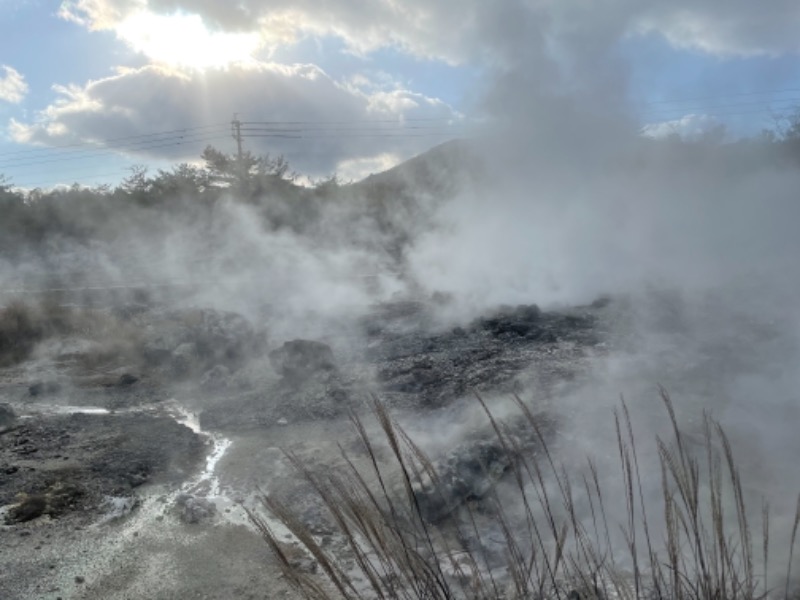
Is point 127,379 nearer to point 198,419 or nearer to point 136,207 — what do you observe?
point 198,419

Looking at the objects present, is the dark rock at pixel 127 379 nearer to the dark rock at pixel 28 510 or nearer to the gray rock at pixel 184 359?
the gray rock at pixel 184 359

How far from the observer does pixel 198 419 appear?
24.0 feet

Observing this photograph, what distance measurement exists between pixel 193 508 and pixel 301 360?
3.34 metres

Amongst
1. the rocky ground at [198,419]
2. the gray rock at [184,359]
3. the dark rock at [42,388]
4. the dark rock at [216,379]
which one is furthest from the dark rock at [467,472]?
the dark rock at [42,388]

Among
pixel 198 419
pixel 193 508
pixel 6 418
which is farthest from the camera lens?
pixel 198 419

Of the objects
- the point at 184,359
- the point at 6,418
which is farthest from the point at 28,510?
the point at 184,359

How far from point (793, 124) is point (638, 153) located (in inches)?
298

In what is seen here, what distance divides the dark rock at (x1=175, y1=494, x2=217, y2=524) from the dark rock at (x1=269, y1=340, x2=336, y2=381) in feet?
9.72

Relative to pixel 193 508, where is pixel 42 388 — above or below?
above

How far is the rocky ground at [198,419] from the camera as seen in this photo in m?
4.21

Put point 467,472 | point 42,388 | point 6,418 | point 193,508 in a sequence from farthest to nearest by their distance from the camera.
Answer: point 42,388 → point 6,418 → point 193,508 → point 467,472

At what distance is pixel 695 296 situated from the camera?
10289 millimetres

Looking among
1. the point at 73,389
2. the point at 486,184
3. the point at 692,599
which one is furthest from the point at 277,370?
the point at 486,184

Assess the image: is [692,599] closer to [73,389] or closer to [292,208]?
[73,389]
